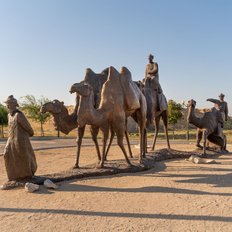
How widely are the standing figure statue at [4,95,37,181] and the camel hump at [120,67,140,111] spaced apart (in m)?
3.28

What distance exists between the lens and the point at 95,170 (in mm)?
8852

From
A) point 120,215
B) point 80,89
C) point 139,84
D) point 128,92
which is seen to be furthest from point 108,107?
point 120,215

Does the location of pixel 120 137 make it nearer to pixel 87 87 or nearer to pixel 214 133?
pixel 87 87

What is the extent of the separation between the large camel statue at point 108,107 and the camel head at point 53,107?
2.17 feet

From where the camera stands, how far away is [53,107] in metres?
8.63

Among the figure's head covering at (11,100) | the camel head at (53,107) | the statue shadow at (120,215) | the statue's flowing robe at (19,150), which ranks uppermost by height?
the figure's head covering at (11,100)

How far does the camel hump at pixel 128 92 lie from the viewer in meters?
→ 9.49

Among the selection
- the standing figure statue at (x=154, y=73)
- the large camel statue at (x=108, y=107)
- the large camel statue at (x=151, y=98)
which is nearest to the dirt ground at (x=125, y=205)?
the large camel statue at (x=108, y=107)

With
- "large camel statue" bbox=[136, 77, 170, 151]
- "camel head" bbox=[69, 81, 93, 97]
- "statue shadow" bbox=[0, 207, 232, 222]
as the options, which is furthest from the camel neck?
"statue shadow" bbox=[0, 207, 232, 222]

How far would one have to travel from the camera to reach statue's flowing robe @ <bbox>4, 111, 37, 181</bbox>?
734cm

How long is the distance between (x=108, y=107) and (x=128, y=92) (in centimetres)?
94

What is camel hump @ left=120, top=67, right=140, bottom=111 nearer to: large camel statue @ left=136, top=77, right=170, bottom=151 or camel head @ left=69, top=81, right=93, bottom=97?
camel head @ left=69, top=81, right=93, bottom=97

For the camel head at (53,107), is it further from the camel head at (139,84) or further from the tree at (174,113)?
the tree at (174,113)

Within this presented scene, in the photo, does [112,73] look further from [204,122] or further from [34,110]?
[34,110]
